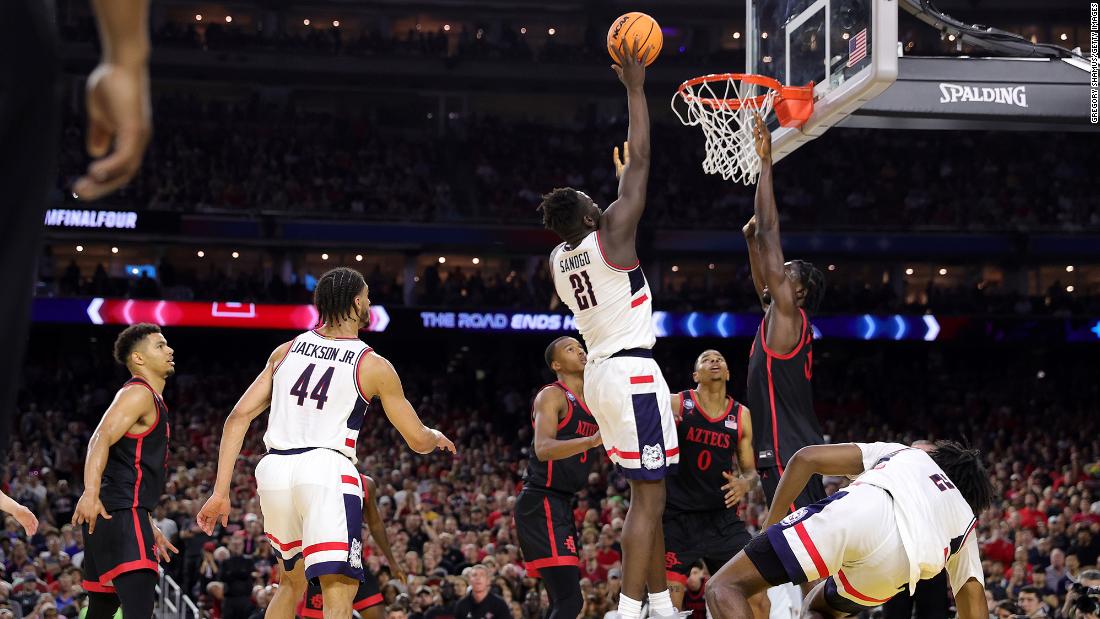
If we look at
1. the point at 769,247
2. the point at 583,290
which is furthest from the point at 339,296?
the point at 769,247

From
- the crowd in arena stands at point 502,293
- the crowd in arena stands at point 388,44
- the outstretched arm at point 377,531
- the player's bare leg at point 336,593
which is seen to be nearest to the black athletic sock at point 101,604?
the outstretched arm at point 377,531

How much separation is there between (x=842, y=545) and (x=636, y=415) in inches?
59.2

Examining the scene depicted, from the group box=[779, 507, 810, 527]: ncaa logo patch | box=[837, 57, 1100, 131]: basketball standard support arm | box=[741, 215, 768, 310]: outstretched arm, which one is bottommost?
box=[779, 507, 810, 527]: ncaa logo patch

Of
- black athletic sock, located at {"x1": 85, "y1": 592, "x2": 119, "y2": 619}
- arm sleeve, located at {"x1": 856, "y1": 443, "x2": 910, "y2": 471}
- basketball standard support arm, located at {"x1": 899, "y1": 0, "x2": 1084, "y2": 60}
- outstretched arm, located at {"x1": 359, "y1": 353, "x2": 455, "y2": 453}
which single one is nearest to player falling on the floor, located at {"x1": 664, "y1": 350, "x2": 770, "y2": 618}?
arm sleeve, located at {"x1": 856, "y1": 443, "x2": 910, "y2": 471}

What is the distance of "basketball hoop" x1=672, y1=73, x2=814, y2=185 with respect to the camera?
26.4ft

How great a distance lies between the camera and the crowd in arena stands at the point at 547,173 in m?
26.8

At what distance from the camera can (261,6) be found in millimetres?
32969

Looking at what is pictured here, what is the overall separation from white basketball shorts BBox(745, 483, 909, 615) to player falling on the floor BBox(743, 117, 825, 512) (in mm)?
1668

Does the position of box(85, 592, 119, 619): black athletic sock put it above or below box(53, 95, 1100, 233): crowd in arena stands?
below

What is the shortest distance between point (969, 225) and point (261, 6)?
66.4 feet

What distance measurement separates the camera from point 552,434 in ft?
24.5

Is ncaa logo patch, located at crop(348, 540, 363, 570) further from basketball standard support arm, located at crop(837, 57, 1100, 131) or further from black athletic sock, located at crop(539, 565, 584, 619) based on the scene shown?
basketball standard support arm, located at crop(837, 57, 1100, 131)

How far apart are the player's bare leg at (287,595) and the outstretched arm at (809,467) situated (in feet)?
7.79

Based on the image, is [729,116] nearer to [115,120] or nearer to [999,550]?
[115,120]
